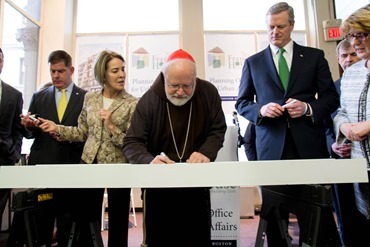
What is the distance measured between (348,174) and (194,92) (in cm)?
79

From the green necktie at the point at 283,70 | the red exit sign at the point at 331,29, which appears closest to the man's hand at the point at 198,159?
the green necktie at the point at 283,70

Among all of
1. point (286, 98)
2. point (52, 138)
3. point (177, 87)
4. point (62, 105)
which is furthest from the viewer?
point (62, 105)

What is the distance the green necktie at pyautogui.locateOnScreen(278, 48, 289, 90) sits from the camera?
1.63m

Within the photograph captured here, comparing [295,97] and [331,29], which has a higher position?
[331,29]

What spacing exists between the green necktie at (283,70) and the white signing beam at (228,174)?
0.82 m

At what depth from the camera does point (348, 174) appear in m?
0.86

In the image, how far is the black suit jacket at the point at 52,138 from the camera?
1872 mm

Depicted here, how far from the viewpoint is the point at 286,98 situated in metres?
1.59

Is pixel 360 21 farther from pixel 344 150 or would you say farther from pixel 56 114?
pixel 56 114

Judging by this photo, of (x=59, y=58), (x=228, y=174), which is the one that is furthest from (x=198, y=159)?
(x=59, y=58)

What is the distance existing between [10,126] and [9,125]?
2cm

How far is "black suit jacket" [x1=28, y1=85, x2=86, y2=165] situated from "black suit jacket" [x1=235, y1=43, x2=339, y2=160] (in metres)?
1.02

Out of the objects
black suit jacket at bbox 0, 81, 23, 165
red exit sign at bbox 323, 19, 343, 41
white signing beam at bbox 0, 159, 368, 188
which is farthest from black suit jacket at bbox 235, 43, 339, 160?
red exit sign at bbox 323, 19, 343, 41

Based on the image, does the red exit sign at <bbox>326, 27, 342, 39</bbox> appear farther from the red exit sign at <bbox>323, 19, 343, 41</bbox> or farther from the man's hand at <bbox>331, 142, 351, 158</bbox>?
the man's hand at <bbox>331, 142, 351, 158</bbox>
